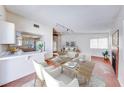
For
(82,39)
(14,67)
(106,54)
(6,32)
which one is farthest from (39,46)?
(106,54)

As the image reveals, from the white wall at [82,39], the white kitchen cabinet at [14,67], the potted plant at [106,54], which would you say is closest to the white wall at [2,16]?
the white kitchen cabinet at [14,67]

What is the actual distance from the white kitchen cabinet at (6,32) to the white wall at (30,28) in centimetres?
36

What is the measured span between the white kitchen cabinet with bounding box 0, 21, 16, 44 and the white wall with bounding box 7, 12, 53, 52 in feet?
1.18

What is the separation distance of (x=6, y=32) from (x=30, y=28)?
1.15 meters

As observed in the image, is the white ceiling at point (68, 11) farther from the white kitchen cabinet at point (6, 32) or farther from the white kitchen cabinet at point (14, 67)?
the white kitchen cabinet at point (14, 67)

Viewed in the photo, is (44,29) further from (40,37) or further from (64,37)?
(64,37)

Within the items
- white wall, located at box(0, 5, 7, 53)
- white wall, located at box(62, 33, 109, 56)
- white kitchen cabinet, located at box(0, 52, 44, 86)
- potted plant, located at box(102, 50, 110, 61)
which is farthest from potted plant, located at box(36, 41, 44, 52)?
potted plant, located at box(102, 50, 110, 61)

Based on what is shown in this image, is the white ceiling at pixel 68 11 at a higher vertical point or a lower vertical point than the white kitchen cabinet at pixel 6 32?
higher

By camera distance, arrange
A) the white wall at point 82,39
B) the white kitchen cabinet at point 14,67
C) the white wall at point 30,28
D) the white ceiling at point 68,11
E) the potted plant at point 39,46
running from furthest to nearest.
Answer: the white wall at point 82,39
the potted plant at point 39,46
the white wall at point 30,28
the white ceiling at point 68,11
the white kitchen cabinet at point 14,67

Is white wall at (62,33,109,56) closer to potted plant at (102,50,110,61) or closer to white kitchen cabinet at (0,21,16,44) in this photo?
→ potted plant at (102,50,110,61)

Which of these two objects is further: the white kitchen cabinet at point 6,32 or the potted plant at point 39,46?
the potted plant at point 39,46

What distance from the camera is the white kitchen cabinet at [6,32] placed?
241 centimetres

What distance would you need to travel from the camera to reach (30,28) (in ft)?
11.8
